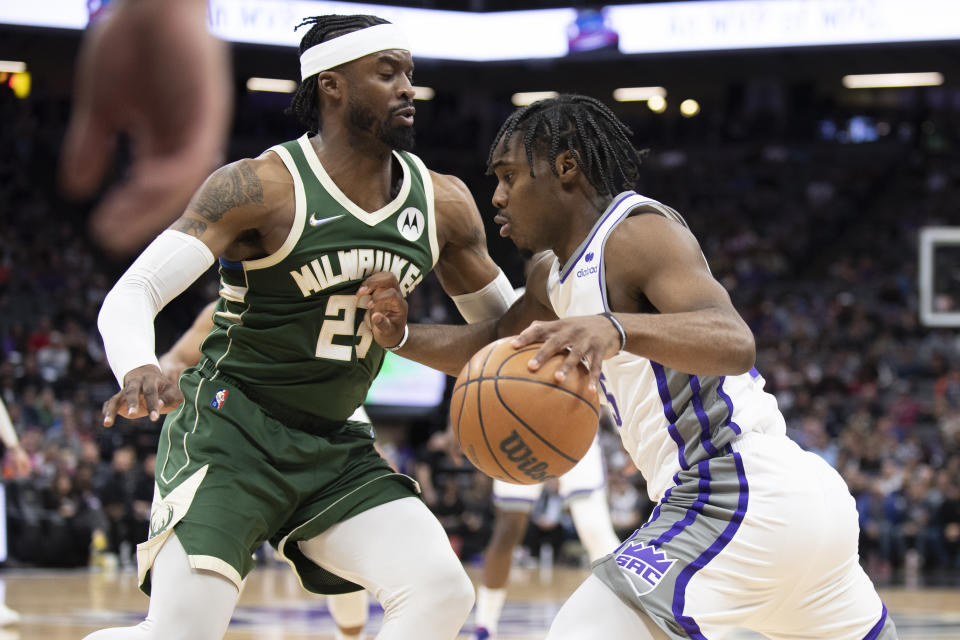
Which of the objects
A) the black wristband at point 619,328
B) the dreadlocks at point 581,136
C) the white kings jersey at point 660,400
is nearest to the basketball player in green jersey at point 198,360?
the dreadlocks at point 581,136

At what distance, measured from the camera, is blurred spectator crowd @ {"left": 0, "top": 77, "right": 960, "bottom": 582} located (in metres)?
12.5

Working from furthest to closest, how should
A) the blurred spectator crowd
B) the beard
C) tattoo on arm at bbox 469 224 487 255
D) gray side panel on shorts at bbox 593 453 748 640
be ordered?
the blurred spectator crowd < tattoo on arm at bbox 469 224 487 255 < the beard < gray side panel on shorts at bbox 593 453 748 640

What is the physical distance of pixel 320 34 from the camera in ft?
11.6

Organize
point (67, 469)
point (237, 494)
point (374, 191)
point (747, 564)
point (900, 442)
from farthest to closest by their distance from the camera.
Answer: point (900, 442), point (67, 469), point (374, 191), point (237, 494), point (747, 564)

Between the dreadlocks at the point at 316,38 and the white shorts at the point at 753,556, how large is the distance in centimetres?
170

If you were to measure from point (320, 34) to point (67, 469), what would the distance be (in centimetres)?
996

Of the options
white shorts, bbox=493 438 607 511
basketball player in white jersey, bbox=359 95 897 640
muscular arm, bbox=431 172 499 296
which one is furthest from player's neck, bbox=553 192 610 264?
white shorts, bbox=493 438 607 511

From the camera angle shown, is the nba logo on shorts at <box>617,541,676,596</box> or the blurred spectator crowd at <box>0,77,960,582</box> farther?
the blurred spectator crowd at <box>0,77,960,582</box>

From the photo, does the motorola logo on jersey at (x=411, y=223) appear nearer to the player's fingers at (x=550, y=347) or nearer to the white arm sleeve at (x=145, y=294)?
the white arm sleeve at (x=145, y=294)

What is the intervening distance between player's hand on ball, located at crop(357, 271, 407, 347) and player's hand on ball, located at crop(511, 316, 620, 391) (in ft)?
2.77

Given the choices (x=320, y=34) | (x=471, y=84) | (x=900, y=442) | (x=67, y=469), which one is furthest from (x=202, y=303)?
(x=320, y=34)

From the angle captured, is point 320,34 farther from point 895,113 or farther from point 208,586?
point 895,113

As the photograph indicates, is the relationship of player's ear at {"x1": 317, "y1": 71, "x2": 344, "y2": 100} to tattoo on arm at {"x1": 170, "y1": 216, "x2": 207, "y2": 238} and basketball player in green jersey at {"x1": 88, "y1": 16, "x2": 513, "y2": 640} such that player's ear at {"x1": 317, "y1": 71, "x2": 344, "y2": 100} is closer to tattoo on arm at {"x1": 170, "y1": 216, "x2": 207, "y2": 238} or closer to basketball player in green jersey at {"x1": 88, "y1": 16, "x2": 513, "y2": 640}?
basketball player in green jersey at {"x1": 88, "y1": 16, "x2": 513, "y2": 640}

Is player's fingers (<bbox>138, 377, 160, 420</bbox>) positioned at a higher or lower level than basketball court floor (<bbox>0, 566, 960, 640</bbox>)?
higher
